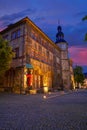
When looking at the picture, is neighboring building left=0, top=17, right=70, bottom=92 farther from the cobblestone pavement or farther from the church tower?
the cobblestone pavement

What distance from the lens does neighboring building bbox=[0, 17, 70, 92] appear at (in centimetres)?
2734

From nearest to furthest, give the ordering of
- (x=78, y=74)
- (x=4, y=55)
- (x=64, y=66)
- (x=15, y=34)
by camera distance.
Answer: (x=4, y=55) → (x=15, y=34) → (x=64, y=66) → (x=78, y=74)

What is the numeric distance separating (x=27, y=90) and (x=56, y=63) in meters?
18.5

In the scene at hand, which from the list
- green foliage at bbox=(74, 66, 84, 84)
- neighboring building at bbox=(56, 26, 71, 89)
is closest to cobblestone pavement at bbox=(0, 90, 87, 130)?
neighboring building at bbox=(56, 26, 71, 89)

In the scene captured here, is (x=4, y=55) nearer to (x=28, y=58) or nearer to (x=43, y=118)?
(x=28, y=58)

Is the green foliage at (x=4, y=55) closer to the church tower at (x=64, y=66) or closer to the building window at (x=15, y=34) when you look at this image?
the building window at (x=15, y=34)

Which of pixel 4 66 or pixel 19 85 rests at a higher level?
pixel 4 66

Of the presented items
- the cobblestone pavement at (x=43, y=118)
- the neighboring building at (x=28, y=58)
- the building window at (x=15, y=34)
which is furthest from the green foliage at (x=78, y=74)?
the cobblestone pavement at (x=43, y=118)

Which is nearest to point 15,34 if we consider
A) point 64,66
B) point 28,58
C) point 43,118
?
point 28,58

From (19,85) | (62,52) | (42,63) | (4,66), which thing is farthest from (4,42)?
(62,52)

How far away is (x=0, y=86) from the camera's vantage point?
29.8m

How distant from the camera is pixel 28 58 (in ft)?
91.9

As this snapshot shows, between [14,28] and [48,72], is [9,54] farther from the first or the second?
[48,72]

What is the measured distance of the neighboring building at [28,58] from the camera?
Answer: 1077 inches
